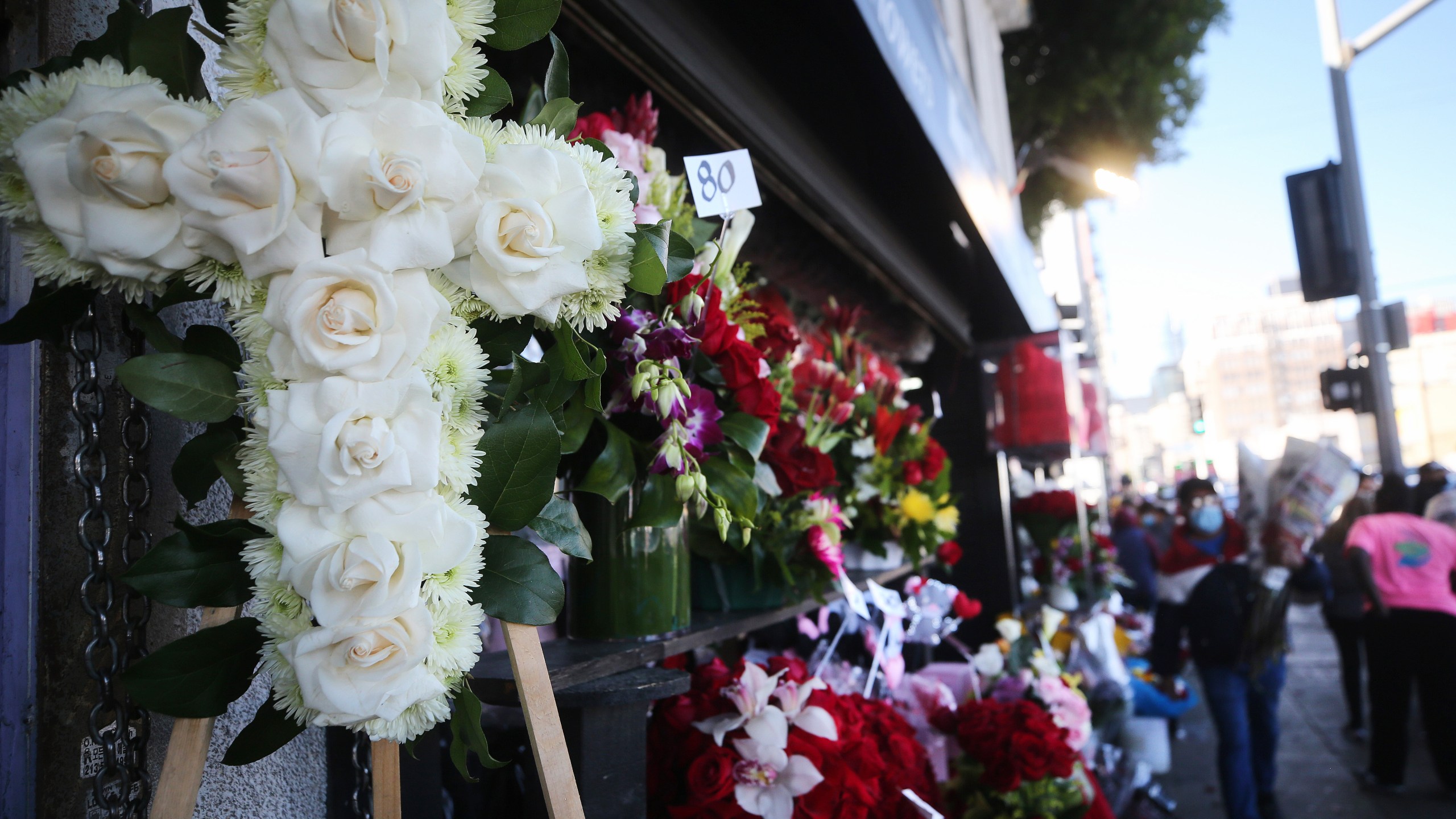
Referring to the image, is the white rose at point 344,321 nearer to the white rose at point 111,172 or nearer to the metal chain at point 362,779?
the white rose at point 111,172

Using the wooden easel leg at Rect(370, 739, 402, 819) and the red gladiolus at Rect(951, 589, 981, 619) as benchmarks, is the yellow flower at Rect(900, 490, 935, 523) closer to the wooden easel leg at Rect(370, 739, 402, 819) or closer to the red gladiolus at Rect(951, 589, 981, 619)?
the red gladiolus at Rect(951, 589, 981, 619)

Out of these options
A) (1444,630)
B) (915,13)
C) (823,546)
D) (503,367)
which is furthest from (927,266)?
(1444,630)

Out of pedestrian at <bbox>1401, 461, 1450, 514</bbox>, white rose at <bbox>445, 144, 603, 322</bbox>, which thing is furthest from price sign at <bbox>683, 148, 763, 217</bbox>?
pedestrian at <bbox>1401, 461, 1450, 514</bbox>

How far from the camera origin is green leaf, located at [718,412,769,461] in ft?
3.92

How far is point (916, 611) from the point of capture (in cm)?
232

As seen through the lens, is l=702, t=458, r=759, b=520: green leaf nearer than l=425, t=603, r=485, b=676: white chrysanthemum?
No

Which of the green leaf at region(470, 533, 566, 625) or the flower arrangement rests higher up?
the green leaf at region(470, 533, 566, 625)

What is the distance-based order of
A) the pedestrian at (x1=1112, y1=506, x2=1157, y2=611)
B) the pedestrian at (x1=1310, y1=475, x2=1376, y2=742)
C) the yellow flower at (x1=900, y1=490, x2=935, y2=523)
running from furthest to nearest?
the pedestrian at (x1=1112, y1=506, x2=1157, y2=611) → the pedestrian at (x1=1310, y1=475, x2=1376, y2=742) → the yellow flower at (x1=900, y1=490, x2=935, y2=523)

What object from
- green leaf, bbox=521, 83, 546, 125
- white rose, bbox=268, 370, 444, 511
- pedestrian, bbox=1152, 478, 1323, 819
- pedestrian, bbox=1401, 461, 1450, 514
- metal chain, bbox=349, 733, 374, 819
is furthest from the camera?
pedestrian, bbox=1401, 461, 1450, 514

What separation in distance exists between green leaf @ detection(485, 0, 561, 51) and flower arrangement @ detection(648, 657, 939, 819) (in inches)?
39.7

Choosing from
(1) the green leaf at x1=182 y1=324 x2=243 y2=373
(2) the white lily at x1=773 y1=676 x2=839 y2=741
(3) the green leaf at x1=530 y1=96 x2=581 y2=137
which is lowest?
(2) the white lily at x1=773 y1=676 x2=839 y2=741

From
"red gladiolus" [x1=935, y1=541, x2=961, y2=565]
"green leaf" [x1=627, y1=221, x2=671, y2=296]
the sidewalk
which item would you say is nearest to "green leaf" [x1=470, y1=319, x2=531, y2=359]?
"green leaf" [x1=627, y1=221, x2=671, y2=296]

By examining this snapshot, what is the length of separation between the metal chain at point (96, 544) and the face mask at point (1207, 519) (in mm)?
5106

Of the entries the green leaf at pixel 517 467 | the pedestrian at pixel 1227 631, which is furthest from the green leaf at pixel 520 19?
the pedestrian at pixel 1227 631
